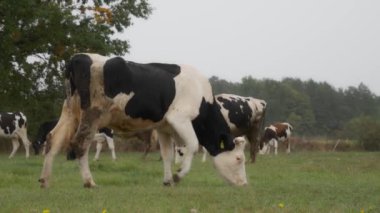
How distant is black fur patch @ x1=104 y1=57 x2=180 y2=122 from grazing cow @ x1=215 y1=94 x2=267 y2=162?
1239 centimetres

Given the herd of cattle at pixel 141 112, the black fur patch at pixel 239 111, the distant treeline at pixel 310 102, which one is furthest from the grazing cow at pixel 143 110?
the distant treeline at pixel 310 102

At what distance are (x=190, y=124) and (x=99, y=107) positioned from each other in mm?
1828

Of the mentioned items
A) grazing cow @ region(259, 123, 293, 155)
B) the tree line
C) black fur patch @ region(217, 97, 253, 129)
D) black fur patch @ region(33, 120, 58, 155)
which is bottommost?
grazing cow @ region(259, 123, 293, 155)

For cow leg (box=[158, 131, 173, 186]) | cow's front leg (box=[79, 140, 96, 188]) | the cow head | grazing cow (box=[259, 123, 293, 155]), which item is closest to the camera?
cow's front leg (box=[79, 140, 96, 188])

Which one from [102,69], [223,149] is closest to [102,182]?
[223,149]

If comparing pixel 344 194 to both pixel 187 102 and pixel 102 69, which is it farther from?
pixel 102 69

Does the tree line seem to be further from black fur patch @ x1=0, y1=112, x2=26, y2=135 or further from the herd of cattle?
the herd of cattle

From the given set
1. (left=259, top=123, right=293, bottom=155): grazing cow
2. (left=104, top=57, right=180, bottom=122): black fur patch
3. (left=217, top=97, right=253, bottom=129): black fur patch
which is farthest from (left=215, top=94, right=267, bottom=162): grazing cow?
(left=259, top=123, right=293, bottom=155): grazing cow

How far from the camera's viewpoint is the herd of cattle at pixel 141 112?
1077cm

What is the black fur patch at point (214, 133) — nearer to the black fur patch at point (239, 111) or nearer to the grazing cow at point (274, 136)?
the black fur patch at point (239, 111)

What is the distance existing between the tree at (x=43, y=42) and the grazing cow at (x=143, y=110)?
19.0m

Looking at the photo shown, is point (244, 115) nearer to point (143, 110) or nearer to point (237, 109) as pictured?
point (237, 109)

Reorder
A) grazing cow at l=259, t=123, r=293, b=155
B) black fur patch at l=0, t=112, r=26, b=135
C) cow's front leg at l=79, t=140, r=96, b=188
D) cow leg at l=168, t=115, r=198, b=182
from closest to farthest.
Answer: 1. cow's front leg at l=79, t=140, r=96, b=188
2. cow leg at l=168, t=115, r=198, b=182
3. black fur patch at l=0, t=112, r=26, b=135
4. grazing cow at l=259, t=123, r=293, b=155

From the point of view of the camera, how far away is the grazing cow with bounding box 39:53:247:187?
10766mm
